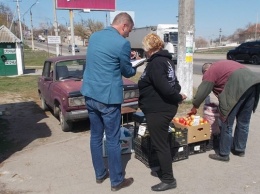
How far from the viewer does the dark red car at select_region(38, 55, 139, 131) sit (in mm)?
6094

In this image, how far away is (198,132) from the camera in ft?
15.3

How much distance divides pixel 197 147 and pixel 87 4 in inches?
826

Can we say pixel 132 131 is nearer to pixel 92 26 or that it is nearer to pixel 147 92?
pixel 147 92

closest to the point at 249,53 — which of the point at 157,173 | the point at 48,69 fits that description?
the point at 48,69

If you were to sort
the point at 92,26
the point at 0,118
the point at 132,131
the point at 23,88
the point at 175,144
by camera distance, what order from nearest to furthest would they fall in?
the point at 175,144, the point at 132,131, the point at 0,118, the point at 23,88, the point at 92,26

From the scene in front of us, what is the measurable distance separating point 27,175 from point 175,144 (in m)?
2.20

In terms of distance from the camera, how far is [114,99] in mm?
3467

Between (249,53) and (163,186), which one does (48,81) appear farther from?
(249,53)

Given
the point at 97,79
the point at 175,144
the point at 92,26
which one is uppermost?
the point at 92,26

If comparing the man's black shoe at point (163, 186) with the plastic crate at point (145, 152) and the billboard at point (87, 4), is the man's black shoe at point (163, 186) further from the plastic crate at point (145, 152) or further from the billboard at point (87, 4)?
the billboard at point (87, 4)

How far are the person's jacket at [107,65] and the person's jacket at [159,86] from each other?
0.25m

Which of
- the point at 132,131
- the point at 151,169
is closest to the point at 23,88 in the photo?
the point at 132,131

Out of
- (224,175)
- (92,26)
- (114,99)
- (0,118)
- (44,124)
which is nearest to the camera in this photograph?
(114,99)

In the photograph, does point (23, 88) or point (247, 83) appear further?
point (23, 88)
